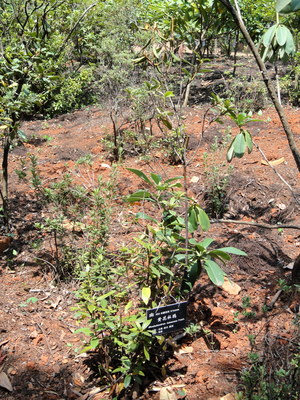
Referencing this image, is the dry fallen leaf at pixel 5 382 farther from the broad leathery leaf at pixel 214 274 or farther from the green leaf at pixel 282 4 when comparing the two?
the green leaf at pixel 282 4

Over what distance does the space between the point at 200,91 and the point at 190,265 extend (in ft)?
24.2

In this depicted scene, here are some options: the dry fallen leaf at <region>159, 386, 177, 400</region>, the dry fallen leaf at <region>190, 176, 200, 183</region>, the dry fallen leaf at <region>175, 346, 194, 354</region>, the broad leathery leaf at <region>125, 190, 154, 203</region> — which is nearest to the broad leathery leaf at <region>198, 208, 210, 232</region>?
the broad leathery leaf at <region>125, 190, 154, 203</region>

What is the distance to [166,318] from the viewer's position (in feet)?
6.47

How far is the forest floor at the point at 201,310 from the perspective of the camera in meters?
2.09

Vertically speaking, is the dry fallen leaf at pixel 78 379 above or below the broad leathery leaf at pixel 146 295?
below

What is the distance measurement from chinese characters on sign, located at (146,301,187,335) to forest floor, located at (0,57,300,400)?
335 mm

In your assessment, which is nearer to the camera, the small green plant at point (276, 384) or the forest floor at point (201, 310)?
the small green plant at point (276, 384)

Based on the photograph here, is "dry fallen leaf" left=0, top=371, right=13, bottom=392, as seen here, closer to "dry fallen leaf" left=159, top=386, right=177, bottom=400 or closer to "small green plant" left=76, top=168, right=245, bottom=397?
"small green plant" left=76, top=168, right=245, bottom=397

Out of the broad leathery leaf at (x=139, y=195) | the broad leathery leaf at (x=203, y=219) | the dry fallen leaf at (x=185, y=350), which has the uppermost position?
the broad leathery leaf at (x=139, y=195)

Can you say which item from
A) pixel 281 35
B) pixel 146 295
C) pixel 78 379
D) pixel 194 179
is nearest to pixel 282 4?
pixel 281 35

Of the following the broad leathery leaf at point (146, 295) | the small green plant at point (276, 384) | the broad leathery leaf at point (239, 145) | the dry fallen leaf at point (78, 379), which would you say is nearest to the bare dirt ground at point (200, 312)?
the dry fallen leaf at point (78, 379)

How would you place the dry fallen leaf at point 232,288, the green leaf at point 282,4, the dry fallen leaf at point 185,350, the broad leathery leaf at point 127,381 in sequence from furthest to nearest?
the dry fallen leaf at point 232,288 < the dry fallen leaf at point 185,350 < the broad leathery leaf at point 127,381 < the green leaf at point 282,4

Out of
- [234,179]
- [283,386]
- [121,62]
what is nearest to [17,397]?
[283,386]

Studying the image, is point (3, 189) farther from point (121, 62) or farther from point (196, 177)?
point (121, 62)
